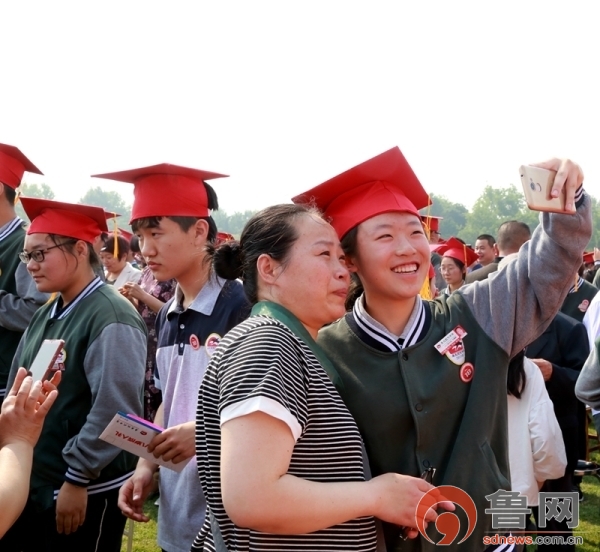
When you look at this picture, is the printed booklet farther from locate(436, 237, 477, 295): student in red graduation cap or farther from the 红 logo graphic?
locate(436, 237, 477, 295): student in red graduation cap

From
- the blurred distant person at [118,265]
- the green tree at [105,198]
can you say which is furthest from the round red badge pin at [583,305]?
the green tree at [105,198]

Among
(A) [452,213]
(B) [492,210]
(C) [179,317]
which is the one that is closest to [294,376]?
(C) [179,317]

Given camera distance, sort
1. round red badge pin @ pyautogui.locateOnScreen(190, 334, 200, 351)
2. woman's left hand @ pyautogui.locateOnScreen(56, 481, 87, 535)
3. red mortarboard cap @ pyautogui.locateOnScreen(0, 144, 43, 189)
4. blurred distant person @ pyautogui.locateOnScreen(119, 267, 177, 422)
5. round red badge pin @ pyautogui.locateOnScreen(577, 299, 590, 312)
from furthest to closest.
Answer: round red badge pin @ pyautogui.locateOnScreen(577, 299, 590, 312) < blurred distant person @ pyautogui.locateOnScreen(119, 267, 177, 422) < red mortarboard cap @ pyautogui.locateOnScreen(0, 144, 43, 189) < woman's left hand @ pyautogui.locateOnScreen(56, 481, 87, 535) < round red badge pin @ pyautogui.locateOnScreen(190, 334, 200, 351)

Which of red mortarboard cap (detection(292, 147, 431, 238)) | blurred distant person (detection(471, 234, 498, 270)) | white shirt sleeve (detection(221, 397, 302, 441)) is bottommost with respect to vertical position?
white shirt sleeve (detection(221, 397, 302, 441))

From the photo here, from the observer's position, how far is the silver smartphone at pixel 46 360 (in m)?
2.56

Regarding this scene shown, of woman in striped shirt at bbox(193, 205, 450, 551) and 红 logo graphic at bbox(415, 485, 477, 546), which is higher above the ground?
woman in striped shirt at bbox(193, 205, 450, 551)

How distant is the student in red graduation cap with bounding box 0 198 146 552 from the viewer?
3.33m

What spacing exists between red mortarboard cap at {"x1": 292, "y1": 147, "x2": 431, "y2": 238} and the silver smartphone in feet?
3.29

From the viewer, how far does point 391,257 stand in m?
2.37

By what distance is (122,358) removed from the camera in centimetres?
342

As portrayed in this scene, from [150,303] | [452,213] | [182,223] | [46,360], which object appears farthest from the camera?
[452,213]

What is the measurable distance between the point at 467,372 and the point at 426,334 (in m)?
0.17

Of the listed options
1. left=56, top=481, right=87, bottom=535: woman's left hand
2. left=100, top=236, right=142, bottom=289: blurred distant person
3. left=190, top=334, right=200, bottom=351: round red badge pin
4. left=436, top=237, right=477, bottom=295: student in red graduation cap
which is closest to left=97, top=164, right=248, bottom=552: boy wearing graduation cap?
left=190, top=334, right=200, bottom=351: round red badge pin

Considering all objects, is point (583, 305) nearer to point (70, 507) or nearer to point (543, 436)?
point (543, 436)
